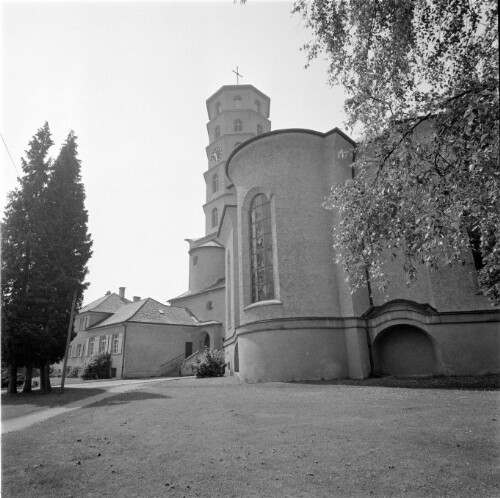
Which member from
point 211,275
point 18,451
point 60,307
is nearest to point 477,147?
point 18,451

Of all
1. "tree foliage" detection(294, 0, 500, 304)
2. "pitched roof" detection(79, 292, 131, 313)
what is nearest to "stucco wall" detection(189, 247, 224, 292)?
"pitched roof" detection(79, 292, 131, 313)

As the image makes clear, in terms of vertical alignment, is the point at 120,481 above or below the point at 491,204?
below

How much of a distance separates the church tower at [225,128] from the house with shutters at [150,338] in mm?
10825

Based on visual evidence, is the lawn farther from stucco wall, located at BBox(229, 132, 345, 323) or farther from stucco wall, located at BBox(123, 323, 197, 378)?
stucco wall, located at BBox(123, 323, 197, 378)

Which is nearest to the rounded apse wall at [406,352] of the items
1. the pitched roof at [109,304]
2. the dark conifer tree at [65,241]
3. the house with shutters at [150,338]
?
the dark conifer tree at [65,241]

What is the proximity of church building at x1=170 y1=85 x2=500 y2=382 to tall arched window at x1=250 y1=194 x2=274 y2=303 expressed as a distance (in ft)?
0.19

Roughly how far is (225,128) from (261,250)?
81.1 feet

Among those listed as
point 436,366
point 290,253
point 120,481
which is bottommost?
point 120,481

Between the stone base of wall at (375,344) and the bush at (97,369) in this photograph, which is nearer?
the stone base of wall at (375,344)

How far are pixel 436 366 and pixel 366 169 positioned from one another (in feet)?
42.6

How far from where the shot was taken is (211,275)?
125 feet

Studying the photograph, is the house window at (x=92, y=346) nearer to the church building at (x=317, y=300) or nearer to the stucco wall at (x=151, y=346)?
the stucco wall at (x=151, y=346)

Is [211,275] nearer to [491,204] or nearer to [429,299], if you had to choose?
[429,299]

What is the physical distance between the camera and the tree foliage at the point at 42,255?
18.8m
